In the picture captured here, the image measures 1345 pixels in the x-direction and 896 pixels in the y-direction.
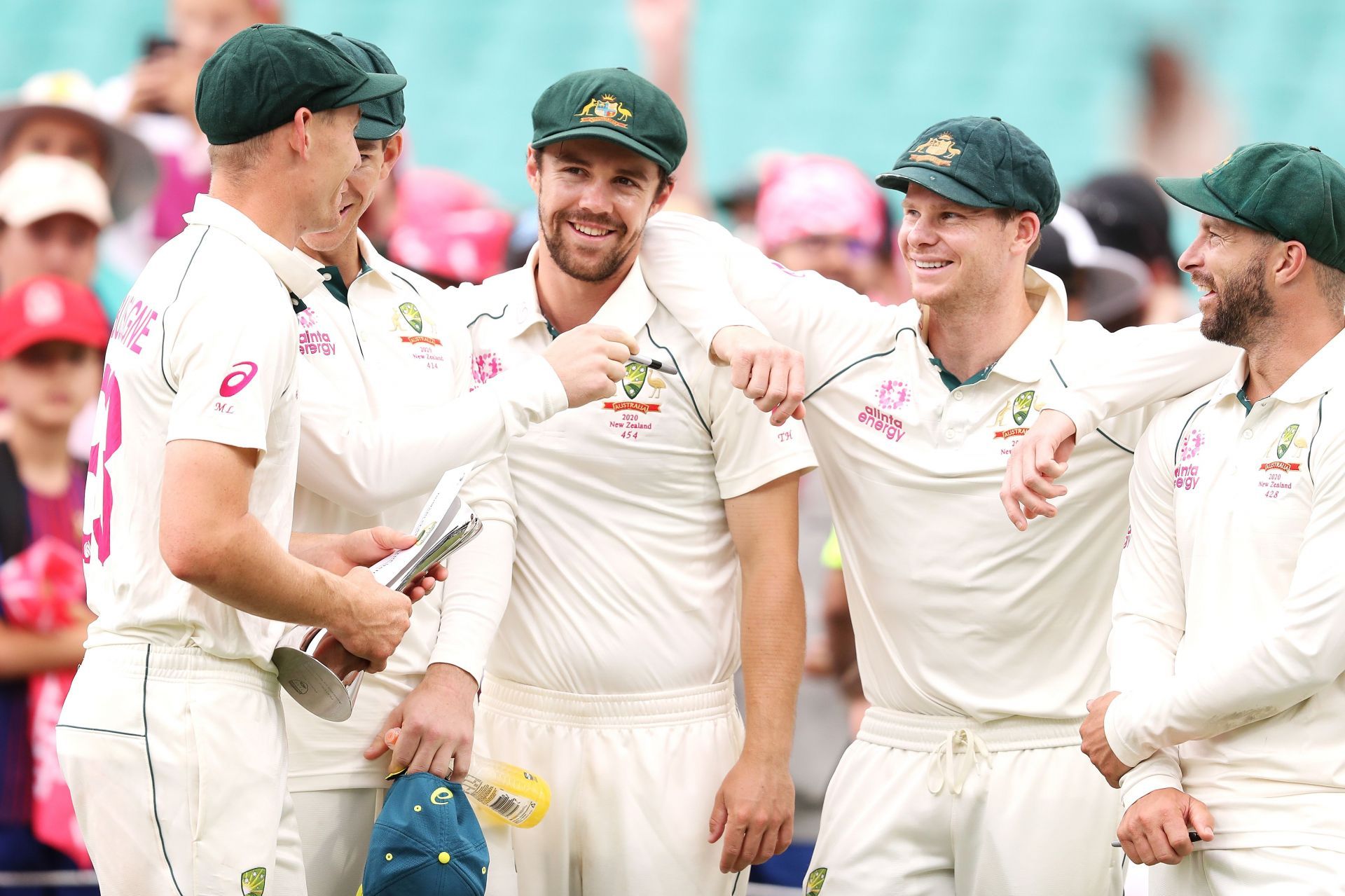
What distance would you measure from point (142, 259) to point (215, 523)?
4.80m

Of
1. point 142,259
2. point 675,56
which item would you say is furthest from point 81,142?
point 675,56

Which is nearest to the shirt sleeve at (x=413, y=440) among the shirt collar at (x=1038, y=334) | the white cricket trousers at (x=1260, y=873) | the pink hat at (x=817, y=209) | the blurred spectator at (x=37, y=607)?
the shirt collar at (x=1038, y=334)

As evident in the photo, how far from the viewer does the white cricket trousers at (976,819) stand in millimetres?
3414

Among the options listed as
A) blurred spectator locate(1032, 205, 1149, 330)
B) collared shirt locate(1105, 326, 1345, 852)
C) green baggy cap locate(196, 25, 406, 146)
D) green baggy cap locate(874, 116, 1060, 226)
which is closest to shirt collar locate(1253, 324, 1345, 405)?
collared shirt locate(1105, 326, 1345, 852)

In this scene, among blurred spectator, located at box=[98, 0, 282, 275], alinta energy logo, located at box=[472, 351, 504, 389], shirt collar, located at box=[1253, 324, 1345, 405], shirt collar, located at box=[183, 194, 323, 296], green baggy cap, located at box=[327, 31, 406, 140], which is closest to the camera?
shirt collar, located at box=[183, 194, 323, 296]

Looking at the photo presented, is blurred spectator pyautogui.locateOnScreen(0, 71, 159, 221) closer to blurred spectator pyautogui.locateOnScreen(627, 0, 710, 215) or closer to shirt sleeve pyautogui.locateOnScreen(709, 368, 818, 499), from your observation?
blurred spectator pyautogui.locateOnScreen(627, 0, 710, 215)

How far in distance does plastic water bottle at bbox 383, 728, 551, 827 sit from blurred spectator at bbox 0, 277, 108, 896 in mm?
2234

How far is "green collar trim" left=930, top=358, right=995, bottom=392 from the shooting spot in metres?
3.57

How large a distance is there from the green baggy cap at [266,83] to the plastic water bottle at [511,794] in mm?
1432

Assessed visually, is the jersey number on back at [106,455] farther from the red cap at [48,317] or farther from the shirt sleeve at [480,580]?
the red cap at [48,317]

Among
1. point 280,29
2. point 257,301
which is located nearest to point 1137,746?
point 257,301

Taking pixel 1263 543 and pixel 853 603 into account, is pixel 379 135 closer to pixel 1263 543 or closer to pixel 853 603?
pixel 853 603

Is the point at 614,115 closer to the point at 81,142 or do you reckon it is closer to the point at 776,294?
the point at 776,294

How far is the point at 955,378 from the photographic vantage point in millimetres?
3615
